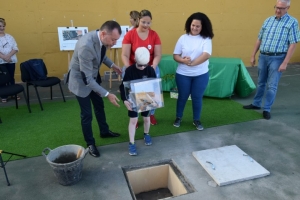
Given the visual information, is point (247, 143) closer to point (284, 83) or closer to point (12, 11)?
point (284, 83)

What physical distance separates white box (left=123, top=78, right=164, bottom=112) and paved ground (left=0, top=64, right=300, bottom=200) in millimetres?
633

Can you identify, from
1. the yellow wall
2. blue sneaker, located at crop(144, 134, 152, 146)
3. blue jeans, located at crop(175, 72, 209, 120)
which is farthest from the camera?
the yellow wall

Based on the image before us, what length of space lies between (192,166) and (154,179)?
0.42 m

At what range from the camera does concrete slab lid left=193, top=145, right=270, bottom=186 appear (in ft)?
7.13

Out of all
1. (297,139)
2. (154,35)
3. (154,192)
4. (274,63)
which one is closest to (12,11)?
(154,35)

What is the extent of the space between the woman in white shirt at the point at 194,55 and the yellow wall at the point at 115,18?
11.0 feet

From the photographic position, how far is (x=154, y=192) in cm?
243

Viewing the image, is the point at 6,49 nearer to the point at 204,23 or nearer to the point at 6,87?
the point at 6,87

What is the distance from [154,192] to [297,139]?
6.22 feet

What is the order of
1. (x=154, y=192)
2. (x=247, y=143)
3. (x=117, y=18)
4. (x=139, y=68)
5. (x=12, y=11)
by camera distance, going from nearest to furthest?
(x=139, y=68), (x=154, y=192), (x=247, y=143), (x=12, y=11), (x=117, y=18)

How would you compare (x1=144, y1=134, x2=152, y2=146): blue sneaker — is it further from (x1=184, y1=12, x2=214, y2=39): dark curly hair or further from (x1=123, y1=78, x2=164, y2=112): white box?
(x1=184, y1=12, x2=214, y2=39): dark curly hair

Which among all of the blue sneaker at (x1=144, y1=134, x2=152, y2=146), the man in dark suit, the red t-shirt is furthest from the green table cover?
the man in dark suit

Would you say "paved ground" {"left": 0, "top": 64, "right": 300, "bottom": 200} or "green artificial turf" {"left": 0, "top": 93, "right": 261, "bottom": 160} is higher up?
"green artificial turf" {"left": 0, "top": 93, "right": 261, "bottom": 160}

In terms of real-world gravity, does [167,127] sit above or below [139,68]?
below
